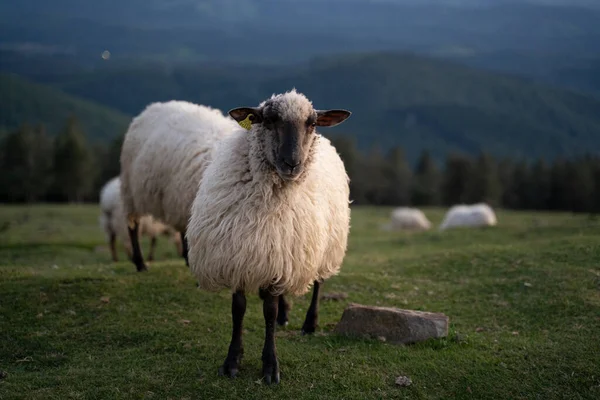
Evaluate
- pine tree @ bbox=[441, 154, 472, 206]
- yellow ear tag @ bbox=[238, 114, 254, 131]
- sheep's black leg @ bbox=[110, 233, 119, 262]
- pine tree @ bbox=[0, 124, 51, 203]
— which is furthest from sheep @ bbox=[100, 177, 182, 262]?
pine tree @ bbox=[441, 154, 472, 206]

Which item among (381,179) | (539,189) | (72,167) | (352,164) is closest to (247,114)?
(72,167)


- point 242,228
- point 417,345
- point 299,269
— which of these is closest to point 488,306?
point 417,345

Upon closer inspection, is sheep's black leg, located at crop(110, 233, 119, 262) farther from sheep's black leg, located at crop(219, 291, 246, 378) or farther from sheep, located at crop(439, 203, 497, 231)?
sheep, located at crop(439, 203, 497, 231)

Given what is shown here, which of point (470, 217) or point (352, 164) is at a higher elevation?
point (470, 217)

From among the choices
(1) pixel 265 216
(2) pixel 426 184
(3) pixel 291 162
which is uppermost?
(3) pixel 291 162

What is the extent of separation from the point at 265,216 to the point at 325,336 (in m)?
2.51

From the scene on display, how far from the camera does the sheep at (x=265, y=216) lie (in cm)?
752

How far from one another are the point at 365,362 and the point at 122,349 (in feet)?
12.1

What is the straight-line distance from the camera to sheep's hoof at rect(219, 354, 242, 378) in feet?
24.4

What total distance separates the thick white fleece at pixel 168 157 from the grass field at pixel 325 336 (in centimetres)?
161

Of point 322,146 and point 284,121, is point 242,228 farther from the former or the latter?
point 322,146

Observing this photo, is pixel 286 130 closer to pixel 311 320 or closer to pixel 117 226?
pixel 311 320

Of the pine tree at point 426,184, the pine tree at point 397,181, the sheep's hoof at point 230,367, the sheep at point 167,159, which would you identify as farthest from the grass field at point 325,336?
the pine tree at point 397,181

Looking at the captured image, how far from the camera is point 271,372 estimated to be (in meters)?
7.36
